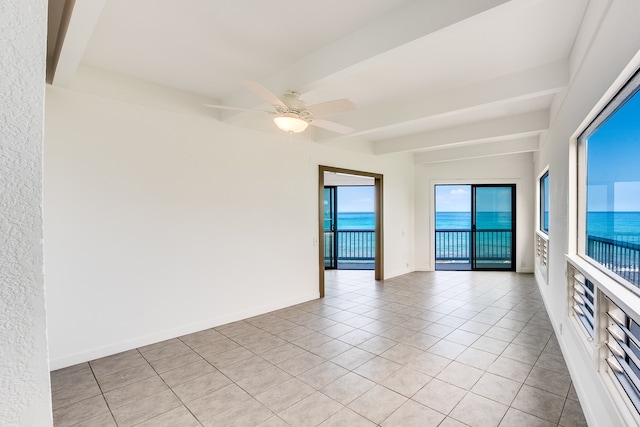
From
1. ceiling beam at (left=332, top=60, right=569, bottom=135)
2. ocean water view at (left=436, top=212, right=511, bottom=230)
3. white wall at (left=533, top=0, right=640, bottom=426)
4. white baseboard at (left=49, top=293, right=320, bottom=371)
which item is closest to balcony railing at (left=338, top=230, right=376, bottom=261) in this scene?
ocean water view at (left=436, top=212, right=511, bottom=230)

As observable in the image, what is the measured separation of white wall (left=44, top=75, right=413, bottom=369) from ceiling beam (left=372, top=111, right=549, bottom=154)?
5.97 ft

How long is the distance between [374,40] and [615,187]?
1.81m

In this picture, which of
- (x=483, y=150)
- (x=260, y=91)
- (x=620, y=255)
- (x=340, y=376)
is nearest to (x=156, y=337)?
(x=340, y=376)

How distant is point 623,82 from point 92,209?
3980 millimetres

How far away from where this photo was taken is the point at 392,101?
379cm

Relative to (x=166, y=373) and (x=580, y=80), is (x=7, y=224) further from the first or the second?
(x=580, y=80)

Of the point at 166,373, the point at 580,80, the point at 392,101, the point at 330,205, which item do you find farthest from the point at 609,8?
the point at 330,205

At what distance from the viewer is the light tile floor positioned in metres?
2.19

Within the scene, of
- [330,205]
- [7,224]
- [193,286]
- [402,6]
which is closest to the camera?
[7,224]

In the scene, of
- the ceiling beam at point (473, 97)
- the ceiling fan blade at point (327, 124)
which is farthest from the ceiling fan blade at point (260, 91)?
the ceiling beam at point (473, 97)

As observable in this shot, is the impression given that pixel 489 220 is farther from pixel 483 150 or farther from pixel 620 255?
pixel 620 255

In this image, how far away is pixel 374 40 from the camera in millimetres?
2189

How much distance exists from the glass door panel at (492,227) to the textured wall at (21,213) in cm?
769

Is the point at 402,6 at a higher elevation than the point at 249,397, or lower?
higher
